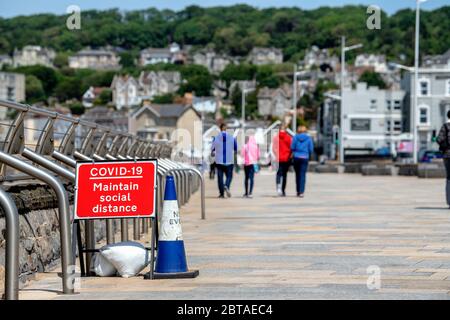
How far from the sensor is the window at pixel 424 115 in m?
124

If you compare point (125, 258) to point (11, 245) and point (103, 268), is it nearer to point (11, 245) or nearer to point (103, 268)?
point (103, 268)

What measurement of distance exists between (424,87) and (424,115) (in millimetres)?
2823

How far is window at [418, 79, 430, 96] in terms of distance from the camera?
4909 inches

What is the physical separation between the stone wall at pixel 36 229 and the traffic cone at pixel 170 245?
1211 mm

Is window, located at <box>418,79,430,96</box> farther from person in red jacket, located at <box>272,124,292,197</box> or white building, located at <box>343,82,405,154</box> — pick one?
person in red jacket, located at <box>272,124,292,197</box>

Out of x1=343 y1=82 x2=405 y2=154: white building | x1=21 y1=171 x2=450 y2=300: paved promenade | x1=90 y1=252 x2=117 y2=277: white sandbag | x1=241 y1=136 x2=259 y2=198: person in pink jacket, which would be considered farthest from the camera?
x1=343 y1=82 x2=405 y2=154: white building

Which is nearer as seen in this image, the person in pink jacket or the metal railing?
the metal railing

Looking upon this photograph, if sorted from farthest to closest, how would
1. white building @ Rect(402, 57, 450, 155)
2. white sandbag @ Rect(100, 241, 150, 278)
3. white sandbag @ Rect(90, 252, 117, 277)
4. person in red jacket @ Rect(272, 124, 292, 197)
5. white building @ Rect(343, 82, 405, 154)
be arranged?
white building @ Rect(343, 82, 405, 154) → white building @ Rect(402, 57, 450, 155) → person in red jacket @ Rect(272, 124, 292, 197) → white sandbag @ Rect(90, 252, 117, 277) → white sandbag @ Rect(100, 241, 150, 278)

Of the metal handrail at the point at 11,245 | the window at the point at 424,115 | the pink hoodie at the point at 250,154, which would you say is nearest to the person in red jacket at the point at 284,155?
the pink hoodie at the point at 250,154

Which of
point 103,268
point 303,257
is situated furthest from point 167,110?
point 103,268

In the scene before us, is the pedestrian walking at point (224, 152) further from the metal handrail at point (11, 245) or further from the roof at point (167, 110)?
the roof at point (167, 110)

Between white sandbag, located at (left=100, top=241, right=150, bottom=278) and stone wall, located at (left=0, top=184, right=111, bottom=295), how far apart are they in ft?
2.29

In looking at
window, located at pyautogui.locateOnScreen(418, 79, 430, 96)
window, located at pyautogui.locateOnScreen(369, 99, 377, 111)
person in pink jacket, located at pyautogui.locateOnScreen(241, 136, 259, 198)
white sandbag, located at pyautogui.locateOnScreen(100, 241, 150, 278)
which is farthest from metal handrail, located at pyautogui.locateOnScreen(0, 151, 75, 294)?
window, located at pyautogui.locateOnScreen(369, 99, 377, 111)

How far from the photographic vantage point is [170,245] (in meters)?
11.2
